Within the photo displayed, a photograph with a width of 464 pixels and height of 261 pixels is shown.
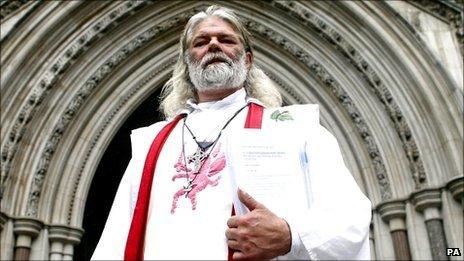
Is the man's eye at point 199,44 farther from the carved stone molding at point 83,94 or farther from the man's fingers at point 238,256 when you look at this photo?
the carved stone molding at point 83,94

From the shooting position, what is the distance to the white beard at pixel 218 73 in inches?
59.2

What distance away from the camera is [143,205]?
4.23 feet

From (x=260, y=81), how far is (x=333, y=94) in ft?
17.9

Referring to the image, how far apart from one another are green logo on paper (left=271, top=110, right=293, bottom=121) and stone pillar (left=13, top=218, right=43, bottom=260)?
5312mm

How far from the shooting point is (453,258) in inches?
216

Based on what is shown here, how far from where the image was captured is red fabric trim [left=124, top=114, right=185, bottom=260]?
1.21m

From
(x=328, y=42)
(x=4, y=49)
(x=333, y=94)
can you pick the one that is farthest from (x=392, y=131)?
(x=4, y=49)

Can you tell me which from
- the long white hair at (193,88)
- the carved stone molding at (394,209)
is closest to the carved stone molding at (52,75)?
the carved stone molding at (394,209)


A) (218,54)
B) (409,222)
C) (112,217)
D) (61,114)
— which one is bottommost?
(112,217)

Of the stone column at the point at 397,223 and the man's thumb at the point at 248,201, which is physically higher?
the stone column at the point at 397,223

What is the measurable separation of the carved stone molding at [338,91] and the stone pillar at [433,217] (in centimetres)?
45

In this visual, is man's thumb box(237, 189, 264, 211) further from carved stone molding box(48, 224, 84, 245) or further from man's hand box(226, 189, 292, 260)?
carved stone molding box(48, 224, 84, 245)

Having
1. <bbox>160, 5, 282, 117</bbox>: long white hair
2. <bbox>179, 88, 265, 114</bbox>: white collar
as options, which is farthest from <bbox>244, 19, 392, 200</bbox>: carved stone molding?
<bbox>179, 88, 265, 114</bbox>: white collar

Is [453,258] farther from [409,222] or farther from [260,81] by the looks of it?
[260,81]
